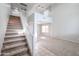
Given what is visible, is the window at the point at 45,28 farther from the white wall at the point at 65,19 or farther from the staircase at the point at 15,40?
the staircase at the point at 15,40

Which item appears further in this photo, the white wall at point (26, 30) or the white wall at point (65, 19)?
the white wall at point (26, 30)

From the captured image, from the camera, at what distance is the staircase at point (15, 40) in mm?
1374

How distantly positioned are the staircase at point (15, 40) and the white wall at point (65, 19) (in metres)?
0.58

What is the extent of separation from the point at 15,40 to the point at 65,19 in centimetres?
94

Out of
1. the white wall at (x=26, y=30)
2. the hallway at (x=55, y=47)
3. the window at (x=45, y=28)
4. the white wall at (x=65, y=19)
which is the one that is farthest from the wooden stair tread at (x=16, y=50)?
the white wall at (x=65, y=19)

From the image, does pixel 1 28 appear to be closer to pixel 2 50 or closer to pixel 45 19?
pixel 2 50

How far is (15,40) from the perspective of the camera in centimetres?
146

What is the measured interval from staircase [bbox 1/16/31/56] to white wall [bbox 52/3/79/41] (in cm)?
58

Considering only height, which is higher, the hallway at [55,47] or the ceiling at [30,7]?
the ceiling at [30,7]

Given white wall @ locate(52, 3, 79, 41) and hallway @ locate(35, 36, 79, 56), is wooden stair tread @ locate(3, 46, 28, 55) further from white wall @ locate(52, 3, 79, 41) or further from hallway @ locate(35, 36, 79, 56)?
white wall @ locate(52, 3, 79, 41)

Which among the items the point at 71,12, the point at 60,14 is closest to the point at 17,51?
the point at 60,14

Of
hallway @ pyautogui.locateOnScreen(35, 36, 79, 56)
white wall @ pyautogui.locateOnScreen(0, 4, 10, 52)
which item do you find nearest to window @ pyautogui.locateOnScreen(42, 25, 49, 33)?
hallway @ pyautogui.locateOnScreen(35, 36, 79, 56)

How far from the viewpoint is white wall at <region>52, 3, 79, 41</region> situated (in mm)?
1332

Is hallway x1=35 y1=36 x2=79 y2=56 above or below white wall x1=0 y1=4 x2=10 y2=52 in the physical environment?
below
